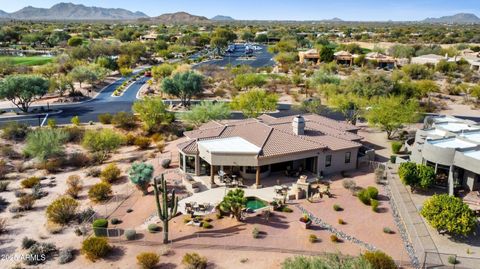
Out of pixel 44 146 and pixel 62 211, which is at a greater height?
pixel 44 146

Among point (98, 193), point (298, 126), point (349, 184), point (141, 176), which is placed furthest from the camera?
point (298, 126)

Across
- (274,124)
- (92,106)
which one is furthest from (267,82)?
(274,124)

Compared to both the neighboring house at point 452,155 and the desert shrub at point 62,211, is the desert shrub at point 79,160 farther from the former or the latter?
the neighboring house at point 452,155

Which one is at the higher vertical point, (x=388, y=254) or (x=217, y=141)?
(x=217, y=141)

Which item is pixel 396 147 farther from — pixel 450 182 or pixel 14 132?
pixel 14 132

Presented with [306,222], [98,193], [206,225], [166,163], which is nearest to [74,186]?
[98,193]

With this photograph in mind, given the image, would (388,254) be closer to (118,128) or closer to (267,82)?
(118,128)

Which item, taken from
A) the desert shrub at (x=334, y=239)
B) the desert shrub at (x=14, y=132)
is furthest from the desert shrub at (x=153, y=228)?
the desert shrub at (x=14, y=132)
